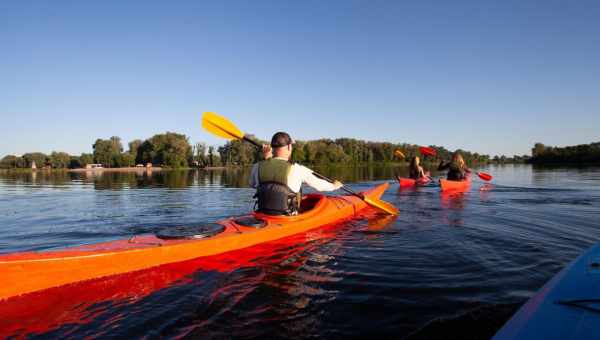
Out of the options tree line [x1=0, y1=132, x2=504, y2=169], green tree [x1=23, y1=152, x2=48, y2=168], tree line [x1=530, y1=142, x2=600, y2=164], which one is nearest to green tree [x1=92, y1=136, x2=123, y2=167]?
tree line [x1=0, y1=132, x2=504, y2=169]

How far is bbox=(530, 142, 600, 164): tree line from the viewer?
66.4 metres

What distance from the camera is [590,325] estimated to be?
1727 millimetres

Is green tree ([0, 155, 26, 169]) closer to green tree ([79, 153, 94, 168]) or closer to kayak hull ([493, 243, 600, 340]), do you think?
green tree ([79, 153, 94, 168])

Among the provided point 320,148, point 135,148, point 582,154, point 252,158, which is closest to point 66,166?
point 135,148

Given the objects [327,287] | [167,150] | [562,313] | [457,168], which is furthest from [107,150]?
[562,313]

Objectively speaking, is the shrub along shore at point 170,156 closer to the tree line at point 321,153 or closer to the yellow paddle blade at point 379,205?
the tree line at point 321,153

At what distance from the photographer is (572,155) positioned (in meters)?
71.0

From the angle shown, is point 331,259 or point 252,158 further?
point 252,158

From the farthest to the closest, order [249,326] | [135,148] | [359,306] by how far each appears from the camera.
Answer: [135,148], [359,306], [249,326]

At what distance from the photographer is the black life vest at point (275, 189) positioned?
536 cm

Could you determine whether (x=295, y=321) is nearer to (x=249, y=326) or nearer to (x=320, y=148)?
(x=249, y=326)

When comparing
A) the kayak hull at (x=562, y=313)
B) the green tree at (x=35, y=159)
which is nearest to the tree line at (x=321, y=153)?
the green tree at (x=35, y=159)

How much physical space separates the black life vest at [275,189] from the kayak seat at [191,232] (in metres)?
0.98

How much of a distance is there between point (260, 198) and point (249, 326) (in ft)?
10.2
